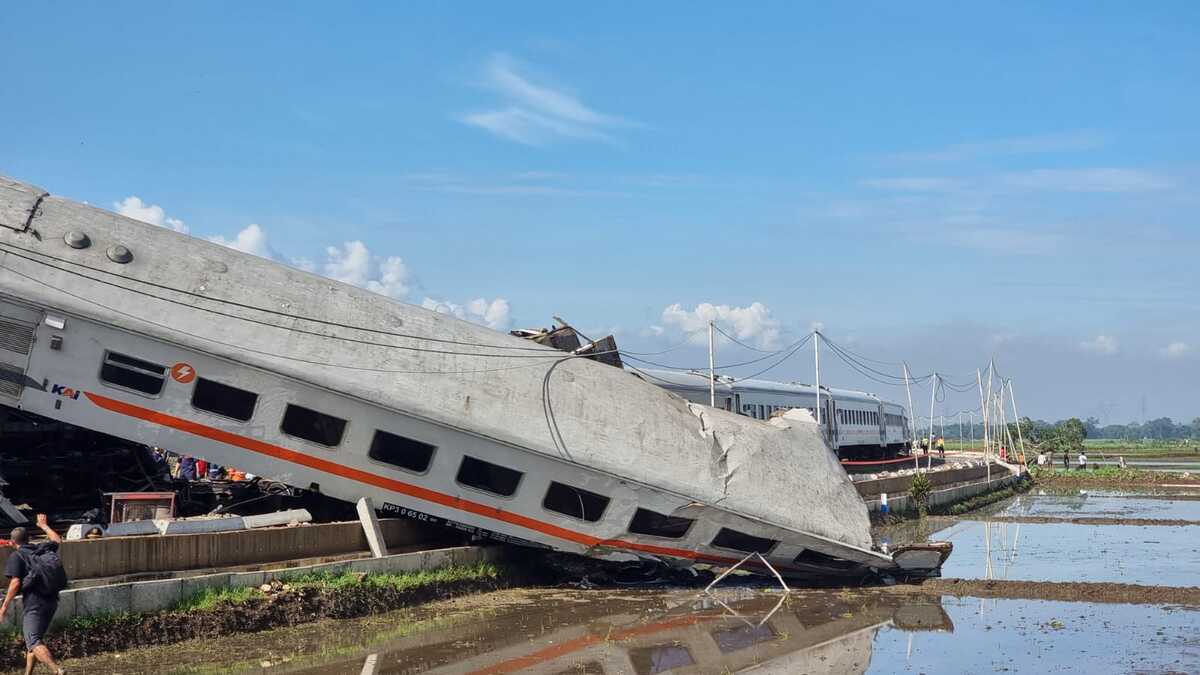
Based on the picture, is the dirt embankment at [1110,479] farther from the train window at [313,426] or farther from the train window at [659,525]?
the train window at [313,426]

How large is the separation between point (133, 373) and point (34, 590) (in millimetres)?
5740

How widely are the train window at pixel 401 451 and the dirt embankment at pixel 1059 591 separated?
354 inches

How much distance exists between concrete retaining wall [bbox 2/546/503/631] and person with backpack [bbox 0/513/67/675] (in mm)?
1044

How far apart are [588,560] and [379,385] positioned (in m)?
5.42

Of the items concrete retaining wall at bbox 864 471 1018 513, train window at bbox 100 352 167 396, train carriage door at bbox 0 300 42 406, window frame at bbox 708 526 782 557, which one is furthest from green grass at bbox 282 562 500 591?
concrete retaining wall at bbox 864 471 1018 513

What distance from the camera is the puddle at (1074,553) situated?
23.5m

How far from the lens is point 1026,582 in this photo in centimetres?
2164

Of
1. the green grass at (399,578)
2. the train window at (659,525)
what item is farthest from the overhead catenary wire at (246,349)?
the train window at (659,525)

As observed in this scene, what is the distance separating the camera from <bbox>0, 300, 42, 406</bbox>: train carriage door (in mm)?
16812

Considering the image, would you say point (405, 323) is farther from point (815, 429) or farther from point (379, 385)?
point (815, 429)

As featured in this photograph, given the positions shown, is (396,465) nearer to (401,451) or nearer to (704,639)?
(401,451)

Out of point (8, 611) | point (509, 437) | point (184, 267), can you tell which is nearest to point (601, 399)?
point (509, 437)

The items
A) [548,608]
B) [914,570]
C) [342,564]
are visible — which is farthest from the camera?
[914,570]

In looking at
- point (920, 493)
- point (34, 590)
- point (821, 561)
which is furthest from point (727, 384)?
point (34, 590)
